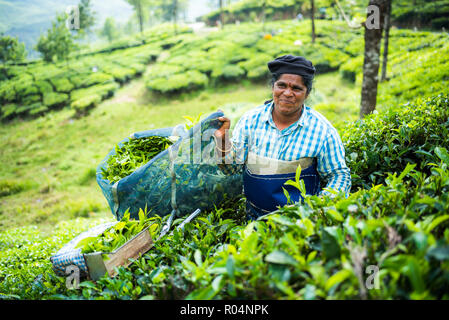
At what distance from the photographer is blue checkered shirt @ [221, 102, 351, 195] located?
184cm

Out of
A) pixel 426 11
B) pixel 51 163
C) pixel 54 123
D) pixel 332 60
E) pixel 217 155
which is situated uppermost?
pixel 426 11

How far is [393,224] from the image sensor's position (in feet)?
3.03

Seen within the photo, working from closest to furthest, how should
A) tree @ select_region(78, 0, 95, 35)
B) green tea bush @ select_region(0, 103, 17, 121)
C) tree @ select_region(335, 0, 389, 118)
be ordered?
1. tree @ select_region(335, 0, 389, 118)
2. green tea bush @ select_region(0, 103, 17, 121)
3. tree @ select_region(78, 0, 95, 35)

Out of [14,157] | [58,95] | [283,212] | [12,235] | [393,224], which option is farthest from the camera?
[58,95]

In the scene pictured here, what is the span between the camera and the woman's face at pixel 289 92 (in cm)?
184

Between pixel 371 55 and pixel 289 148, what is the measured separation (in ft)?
8.86

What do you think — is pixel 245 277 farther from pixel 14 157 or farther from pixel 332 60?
pixel 332 60

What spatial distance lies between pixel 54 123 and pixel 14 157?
8.85 feet

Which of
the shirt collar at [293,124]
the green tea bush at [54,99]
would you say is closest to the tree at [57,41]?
the green tea bush at [54,99]

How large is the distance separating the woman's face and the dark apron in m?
0.40

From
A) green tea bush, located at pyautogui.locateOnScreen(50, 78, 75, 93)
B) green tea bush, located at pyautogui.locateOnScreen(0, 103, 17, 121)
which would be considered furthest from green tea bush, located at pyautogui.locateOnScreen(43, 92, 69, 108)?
green tea bush, located at pyautogui.locateOnScreen(0, 103, 17, 121)

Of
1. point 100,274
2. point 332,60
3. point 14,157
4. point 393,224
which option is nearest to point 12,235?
point 100,274

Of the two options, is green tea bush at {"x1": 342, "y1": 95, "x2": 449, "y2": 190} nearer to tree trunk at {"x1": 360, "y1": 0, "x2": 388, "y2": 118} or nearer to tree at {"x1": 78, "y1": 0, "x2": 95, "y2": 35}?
tree trunk at {"x1": 360, "y1": 0, "x2": 388, "y2": 118}

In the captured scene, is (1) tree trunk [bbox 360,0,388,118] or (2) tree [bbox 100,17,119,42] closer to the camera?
(1) tree trunk [bbox 360,0,388,118]
